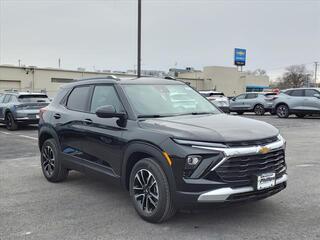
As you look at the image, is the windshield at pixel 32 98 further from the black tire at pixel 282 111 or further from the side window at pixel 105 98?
the black tire at pixel 282 111

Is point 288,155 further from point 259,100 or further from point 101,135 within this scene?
point 259,100

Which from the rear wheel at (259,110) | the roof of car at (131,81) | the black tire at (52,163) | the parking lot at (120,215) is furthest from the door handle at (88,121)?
the rear wheel at (259,110)

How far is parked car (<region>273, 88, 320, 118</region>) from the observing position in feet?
66.8

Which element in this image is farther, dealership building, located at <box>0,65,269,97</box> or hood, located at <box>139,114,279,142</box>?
dealership building, located at <box>0,65,269,97</box>

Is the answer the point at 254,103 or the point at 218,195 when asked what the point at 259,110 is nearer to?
the point at 254,103

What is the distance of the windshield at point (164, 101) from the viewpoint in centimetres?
523

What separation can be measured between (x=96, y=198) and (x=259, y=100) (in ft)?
70.6

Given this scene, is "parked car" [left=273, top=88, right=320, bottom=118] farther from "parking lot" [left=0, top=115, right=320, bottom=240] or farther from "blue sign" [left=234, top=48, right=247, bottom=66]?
"blue sign" [left=234, top=48, right=247, bottom=66]

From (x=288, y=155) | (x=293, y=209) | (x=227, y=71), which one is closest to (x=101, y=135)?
(x=293, y=209)

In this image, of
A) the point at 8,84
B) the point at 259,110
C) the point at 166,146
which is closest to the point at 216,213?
the point at 166,146

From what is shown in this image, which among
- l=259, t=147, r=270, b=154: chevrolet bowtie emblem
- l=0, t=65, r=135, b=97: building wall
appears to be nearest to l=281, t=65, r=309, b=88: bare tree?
l=0, t=65, r=135, b=97: building wall

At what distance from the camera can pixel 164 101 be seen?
5.51m

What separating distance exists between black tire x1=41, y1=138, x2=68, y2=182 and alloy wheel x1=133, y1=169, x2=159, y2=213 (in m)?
2.21

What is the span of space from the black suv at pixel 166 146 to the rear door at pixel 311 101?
15.8 m
